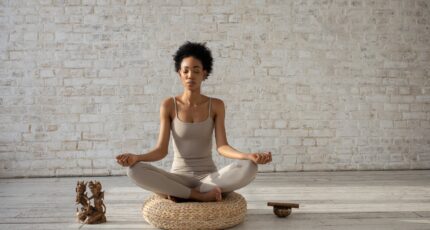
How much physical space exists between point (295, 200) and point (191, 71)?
155 cm

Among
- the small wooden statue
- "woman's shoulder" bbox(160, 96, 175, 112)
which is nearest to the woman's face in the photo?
"woman's shoulder" bbox(160, 96, 175, 112)

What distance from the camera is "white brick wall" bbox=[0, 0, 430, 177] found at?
4.87 m

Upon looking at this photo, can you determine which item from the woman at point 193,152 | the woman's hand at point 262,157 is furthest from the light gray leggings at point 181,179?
the woman's hand at point 262,157

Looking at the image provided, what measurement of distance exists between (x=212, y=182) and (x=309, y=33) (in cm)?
315

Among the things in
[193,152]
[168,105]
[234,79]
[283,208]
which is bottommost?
[283,208]

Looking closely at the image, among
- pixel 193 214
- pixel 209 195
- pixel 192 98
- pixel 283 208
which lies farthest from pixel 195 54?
pixel 283 208

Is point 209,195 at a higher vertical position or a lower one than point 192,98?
lower

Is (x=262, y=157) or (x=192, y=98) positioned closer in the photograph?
(x=262, y=157)

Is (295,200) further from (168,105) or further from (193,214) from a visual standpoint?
(168,105)

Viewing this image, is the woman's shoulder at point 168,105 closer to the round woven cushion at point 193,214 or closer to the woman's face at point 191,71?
the woman's face at point 191,71

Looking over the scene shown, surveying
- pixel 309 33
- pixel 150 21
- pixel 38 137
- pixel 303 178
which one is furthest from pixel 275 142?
pixel 38 137

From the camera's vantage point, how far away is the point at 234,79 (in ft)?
16.5

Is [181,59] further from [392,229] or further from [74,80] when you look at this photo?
[74,80]

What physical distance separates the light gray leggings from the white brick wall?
2.39m
